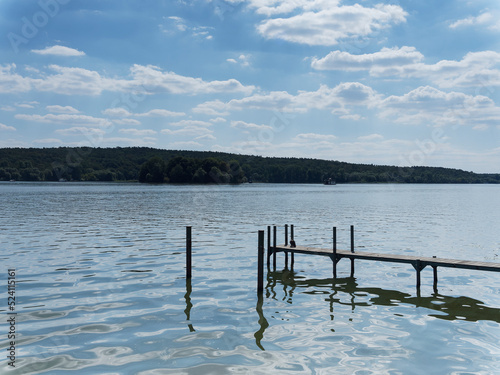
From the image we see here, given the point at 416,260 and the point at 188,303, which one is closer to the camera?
the point at 188,303

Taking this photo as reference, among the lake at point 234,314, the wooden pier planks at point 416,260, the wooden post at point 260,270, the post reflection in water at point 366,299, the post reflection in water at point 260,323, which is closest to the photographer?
the lake at point 234,314

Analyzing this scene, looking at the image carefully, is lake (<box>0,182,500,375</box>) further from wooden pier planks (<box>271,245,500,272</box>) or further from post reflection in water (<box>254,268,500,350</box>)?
wooden pier planks (<box>271,245,500,272</box>)

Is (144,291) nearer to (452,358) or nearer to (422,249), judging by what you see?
(452,358)

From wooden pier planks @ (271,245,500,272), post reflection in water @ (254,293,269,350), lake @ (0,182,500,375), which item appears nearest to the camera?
lake @ (0,182,500,375)

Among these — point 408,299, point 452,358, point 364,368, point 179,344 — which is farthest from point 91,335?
point 408,299

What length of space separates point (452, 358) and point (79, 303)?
1158cm

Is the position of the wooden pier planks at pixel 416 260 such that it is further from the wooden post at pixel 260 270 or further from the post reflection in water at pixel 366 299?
the wooden post at pixel 260 270

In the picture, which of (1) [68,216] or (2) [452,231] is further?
(1) [68,216]

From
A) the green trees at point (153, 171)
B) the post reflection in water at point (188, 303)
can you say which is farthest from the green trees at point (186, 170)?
the post reflection in water at point (188, 303)

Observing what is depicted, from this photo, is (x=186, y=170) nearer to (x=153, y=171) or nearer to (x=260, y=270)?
(x=153, y=171)

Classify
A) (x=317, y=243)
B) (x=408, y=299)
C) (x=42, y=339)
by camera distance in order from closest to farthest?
(x=42, y=339) < (x=408, y=299) < (x=317, y=243)

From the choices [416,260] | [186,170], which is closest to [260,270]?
[416,260]

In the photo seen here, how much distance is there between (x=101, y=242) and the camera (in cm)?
3031

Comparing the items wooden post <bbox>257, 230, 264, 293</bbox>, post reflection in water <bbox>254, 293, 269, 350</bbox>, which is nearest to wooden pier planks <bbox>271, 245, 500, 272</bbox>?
wooden post <bbox>257, 230, 264, 293</bbox>
